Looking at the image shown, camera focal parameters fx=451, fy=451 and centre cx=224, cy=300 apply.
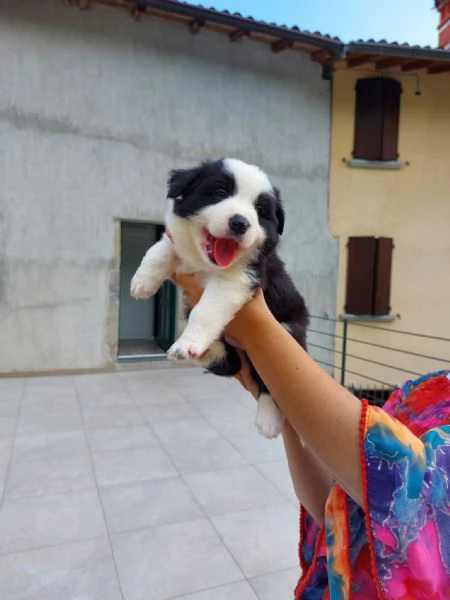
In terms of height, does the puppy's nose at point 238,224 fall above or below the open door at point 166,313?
above

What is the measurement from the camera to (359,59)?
732cm

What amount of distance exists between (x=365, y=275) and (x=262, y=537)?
5.85 m

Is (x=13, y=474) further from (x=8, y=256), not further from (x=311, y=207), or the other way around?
(x=311, y=207)

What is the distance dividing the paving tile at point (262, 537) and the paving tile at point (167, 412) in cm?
179

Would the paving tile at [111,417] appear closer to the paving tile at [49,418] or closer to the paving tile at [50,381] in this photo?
the paving tile at [49,418]

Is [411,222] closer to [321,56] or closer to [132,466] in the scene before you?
[321,56]

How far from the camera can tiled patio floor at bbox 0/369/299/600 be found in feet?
6.97

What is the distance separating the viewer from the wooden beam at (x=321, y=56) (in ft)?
22.9

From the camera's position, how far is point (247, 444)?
3848mm

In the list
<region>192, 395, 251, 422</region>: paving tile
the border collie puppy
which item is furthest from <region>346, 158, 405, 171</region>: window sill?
the border collie puppy

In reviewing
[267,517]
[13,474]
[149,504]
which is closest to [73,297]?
[13,474]

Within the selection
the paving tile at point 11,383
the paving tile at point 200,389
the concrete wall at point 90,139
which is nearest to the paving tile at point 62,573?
the paving tile at point 200,389

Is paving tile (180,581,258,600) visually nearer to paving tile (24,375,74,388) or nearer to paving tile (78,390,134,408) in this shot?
paving tile (78,390,134,408)

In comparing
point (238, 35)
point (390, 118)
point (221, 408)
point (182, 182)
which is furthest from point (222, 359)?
point (390, 118)
